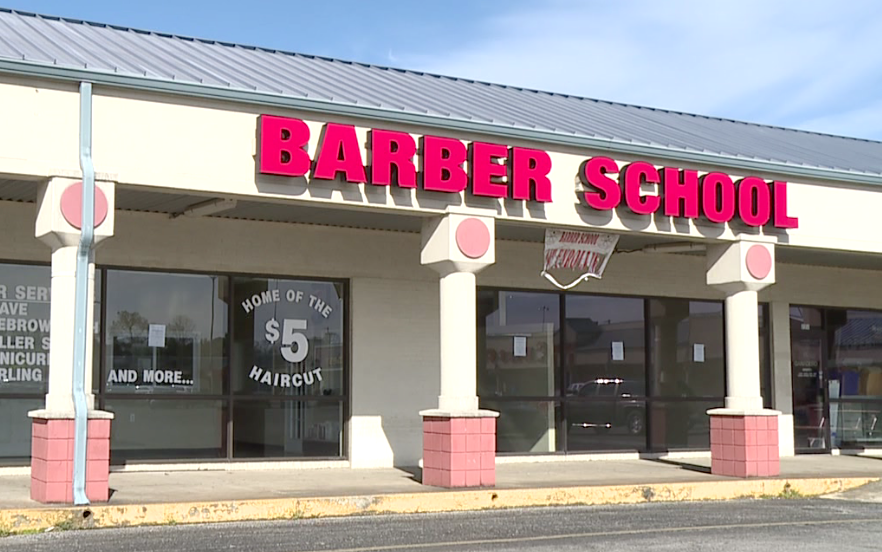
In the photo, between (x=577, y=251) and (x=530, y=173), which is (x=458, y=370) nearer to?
(x=530, y=173)

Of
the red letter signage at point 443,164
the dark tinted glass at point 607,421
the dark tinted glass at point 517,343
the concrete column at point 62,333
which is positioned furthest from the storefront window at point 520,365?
the concrete column at point 62,333

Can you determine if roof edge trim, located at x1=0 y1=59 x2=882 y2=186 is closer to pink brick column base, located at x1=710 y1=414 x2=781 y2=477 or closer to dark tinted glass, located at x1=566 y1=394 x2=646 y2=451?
pink brick column base, located at x1=710 y1=414 x2=781 y2=477

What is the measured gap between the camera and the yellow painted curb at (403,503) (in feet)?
42.5

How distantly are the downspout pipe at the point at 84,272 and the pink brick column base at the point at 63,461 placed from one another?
0.11 m

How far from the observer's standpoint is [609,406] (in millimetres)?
22219

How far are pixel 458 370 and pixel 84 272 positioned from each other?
202 inches

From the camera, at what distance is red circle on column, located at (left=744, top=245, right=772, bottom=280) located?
18938 mm

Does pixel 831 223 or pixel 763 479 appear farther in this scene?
pixel 831 223

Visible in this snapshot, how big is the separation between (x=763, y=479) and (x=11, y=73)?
11826 millimetres

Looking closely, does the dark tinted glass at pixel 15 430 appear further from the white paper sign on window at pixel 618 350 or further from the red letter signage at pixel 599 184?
the white paper sign on window at pixel 618 350

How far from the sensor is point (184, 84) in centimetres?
1464

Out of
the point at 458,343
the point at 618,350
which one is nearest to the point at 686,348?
the point at 618,350

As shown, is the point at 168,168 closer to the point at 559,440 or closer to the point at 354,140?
the point at 354,140

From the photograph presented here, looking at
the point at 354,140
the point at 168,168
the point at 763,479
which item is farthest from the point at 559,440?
the point at 168,168
